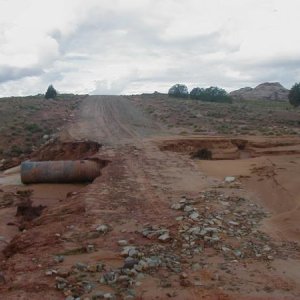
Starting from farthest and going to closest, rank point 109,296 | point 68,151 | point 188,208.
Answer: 1. point 68,151
2. point 188,208
3. point 109,296

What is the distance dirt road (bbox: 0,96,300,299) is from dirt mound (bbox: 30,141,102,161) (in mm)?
6629

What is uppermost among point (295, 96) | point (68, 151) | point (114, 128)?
point (295, 96)

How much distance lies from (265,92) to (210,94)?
35135mm

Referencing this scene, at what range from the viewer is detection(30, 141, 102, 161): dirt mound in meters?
19.6

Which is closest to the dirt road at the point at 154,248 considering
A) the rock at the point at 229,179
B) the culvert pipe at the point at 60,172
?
the rock at the point at 229,179

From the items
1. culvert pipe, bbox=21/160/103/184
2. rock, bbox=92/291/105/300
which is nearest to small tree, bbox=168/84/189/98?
culvert pipe, bbox=21/160/103/184

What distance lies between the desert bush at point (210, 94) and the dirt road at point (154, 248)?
151 ft

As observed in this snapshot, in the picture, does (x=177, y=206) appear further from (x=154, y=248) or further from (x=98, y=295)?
(x=98, y=295)

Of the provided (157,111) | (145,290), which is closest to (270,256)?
(145,290)

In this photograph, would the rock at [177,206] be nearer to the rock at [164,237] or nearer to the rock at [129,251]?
the rock at [164,237]

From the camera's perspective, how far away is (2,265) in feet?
25.2

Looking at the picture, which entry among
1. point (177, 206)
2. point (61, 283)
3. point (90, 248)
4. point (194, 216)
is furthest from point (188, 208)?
point (61, 283)

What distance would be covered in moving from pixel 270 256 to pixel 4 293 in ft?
12.9

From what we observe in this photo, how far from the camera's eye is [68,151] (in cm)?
1998
